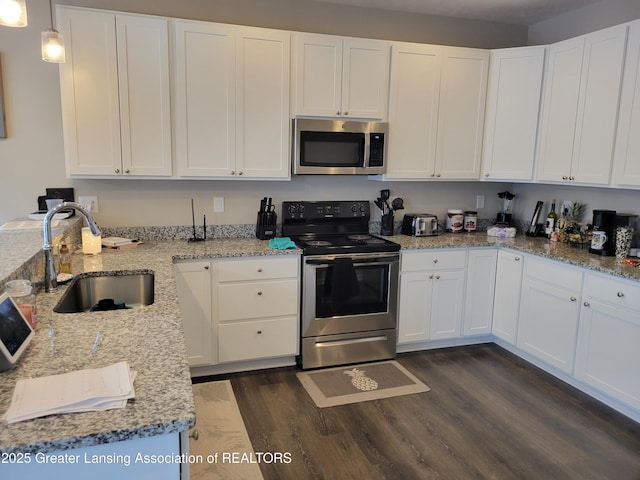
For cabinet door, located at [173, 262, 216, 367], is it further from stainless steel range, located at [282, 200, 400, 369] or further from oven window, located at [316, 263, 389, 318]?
oven window, located at [316, 263, 389, 318]

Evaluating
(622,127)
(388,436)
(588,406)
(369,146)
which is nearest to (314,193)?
(369,146)

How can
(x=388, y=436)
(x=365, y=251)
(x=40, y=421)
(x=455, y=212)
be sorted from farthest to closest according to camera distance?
(x=455, y=212) < (x=365, y=251) < (x=388, y=436) < (x=40, y=421)

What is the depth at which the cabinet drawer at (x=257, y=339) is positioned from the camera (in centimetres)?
314

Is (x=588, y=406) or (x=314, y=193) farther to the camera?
(x=314, y=193)

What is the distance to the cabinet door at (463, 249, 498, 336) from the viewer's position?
143 inches

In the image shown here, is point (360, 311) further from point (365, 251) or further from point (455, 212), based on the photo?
point (455, 212)

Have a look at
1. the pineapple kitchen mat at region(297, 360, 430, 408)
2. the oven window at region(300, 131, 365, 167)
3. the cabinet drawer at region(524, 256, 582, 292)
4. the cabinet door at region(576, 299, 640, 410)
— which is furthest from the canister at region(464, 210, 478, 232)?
the pineapple kitchen mat at region(297, 360, 430, 408)

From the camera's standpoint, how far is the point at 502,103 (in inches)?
146

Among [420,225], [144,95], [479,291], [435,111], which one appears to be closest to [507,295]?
[479,291]

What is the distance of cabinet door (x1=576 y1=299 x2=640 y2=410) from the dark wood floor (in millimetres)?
174

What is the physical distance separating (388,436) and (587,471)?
3.24 feet

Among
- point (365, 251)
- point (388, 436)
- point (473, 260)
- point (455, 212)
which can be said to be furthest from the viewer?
point (455, 212)

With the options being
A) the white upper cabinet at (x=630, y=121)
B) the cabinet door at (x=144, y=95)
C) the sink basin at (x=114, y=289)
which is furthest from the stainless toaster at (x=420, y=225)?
the sink basin at (x=114, y=289)

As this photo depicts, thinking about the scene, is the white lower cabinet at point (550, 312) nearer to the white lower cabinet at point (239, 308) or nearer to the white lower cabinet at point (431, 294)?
the white lower cabinet at point (431, 294)
